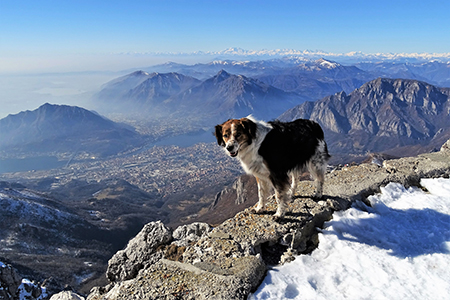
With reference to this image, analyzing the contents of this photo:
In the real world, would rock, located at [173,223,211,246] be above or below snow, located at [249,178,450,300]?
below

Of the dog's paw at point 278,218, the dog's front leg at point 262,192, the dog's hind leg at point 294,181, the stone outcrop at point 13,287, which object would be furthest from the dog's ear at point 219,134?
the stone outcrop at point 13,287

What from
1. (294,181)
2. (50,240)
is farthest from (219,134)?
(50,240)

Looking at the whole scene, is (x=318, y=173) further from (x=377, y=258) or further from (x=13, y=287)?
(x=13, y=287)

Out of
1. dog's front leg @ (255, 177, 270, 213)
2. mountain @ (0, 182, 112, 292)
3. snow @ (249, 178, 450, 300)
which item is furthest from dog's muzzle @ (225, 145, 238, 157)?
mountain @ (0, 182, 112, 292)

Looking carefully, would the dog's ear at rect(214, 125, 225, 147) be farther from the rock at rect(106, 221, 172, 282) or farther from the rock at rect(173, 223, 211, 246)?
the rock at rect(106, 221, 172, 282)

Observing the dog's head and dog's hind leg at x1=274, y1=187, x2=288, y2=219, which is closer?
the dog's head

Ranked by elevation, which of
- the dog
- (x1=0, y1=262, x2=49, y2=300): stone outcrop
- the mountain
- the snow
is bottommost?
the mountain

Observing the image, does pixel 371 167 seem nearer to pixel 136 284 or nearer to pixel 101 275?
pixel 136 284

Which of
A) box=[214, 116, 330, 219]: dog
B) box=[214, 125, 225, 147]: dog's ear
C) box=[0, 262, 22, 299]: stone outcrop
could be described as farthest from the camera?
box=[0, 262, 22, 299]: stone outcrop

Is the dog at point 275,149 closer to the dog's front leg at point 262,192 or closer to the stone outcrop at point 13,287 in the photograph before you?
the dog's front leg at point 262,192
